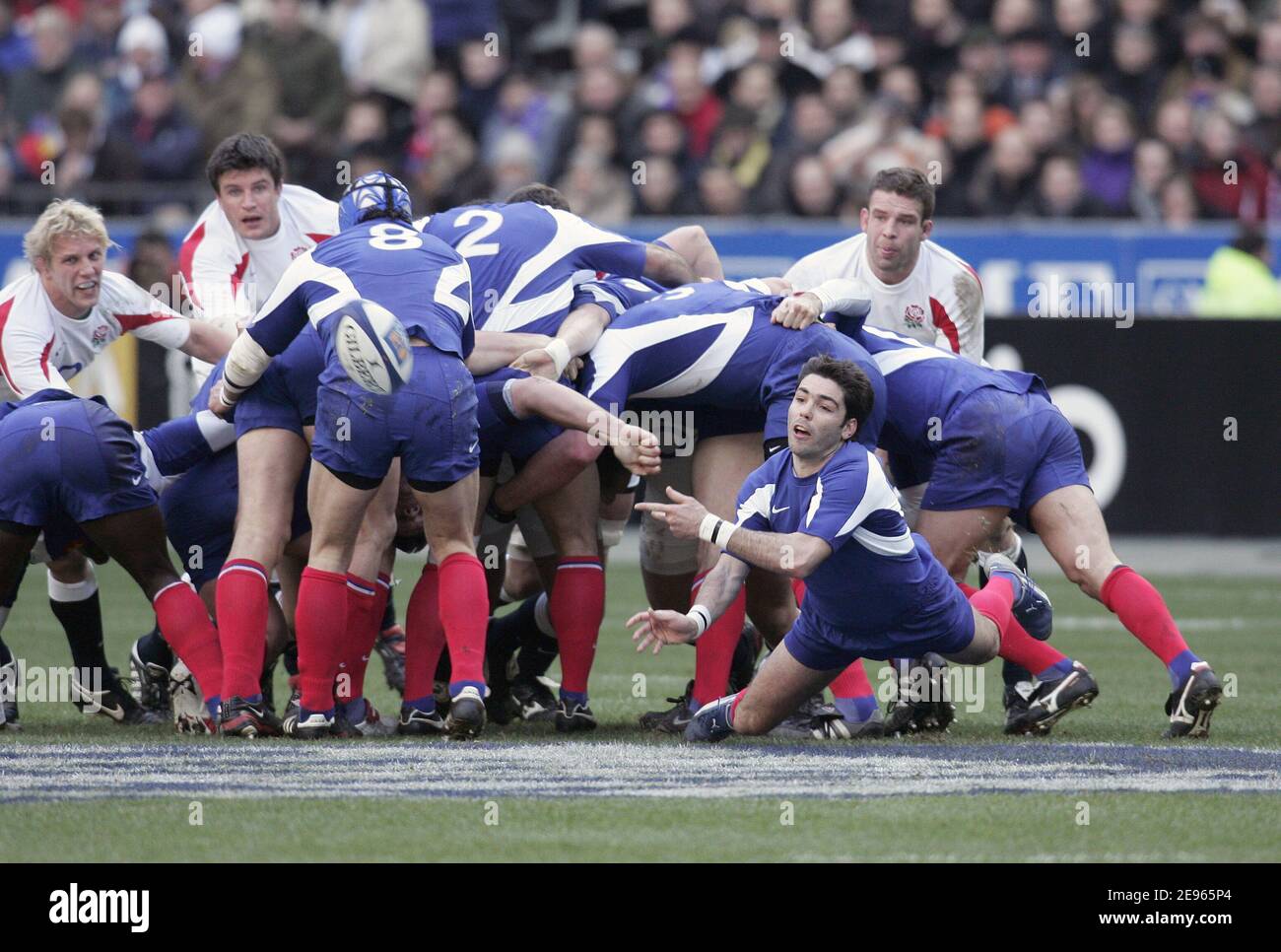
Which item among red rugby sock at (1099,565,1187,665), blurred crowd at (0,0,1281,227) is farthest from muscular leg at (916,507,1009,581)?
blurred crowd at (0,0,1281,227)

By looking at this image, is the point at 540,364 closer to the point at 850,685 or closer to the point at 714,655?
the point at 714,655

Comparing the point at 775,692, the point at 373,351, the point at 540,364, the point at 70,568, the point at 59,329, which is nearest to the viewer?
the point at 373,351

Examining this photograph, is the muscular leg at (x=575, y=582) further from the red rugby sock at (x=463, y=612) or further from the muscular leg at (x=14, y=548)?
the muscular leg at (x=14, y=548)

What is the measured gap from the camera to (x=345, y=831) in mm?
5637

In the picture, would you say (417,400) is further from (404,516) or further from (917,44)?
(917,44)

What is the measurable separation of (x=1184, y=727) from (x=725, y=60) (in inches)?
465

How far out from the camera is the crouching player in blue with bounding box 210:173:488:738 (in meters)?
7.18

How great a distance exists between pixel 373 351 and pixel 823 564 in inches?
67.2

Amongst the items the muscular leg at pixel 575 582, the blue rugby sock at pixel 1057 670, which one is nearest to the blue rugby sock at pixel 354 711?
the muscular leg at pixel 575 582

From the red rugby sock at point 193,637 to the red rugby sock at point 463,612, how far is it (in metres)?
0.95

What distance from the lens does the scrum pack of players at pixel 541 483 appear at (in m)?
7.27

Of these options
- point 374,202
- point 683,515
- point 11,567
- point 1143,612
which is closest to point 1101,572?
point 1143,612

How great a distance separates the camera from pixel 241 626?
750 cm
